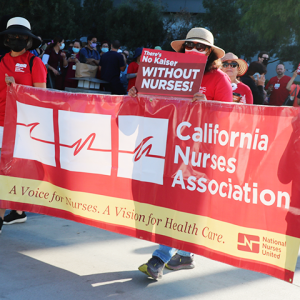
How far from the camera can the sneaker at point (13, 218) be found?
4418mm

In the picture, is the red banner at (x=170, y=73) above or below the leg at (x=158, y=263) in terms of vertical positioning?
above

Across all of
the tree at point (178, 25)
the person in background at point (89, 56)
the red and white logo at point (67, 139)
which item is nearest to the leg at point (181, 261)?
the red and white logo at point (67, 139)

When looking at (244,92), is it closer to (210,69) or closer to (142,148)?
(210,69)

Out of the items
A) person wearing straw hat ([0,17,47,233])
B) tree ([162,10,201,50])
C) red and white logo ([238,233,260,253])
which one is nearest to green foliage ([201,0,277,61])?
tree ([162,10,201,50])

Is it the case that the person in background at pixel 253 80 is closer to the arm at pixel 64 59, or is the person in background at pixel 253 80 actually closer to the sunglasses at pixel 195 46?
the sunglasses at pixel 195 46

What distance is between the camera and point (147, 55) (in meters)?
3.27

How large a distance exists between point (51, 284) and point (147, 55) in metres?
1.84

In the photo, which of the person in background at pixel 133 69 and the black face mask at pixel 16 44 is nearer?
the black face mask at pixel 16 44

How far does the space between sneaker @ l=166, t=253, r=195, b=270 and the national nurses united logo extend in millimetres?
774

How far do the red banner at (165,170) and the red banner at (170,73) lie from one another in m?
0.10

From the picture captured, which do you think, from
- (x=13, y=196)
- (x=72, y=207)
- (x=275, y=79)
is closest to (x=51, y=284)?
(x=72, y=207)

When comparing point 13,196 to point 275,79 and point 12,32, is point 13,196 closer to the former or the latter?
point 12,32

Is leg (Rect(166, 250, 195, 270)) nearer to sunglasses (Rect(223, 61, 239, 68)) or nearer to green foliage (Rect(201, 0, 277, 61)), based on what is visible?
sunglasses (Rect(223, 61, 239, 68))

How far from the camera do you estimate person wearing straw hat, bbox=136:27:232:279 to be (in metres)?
3.30
